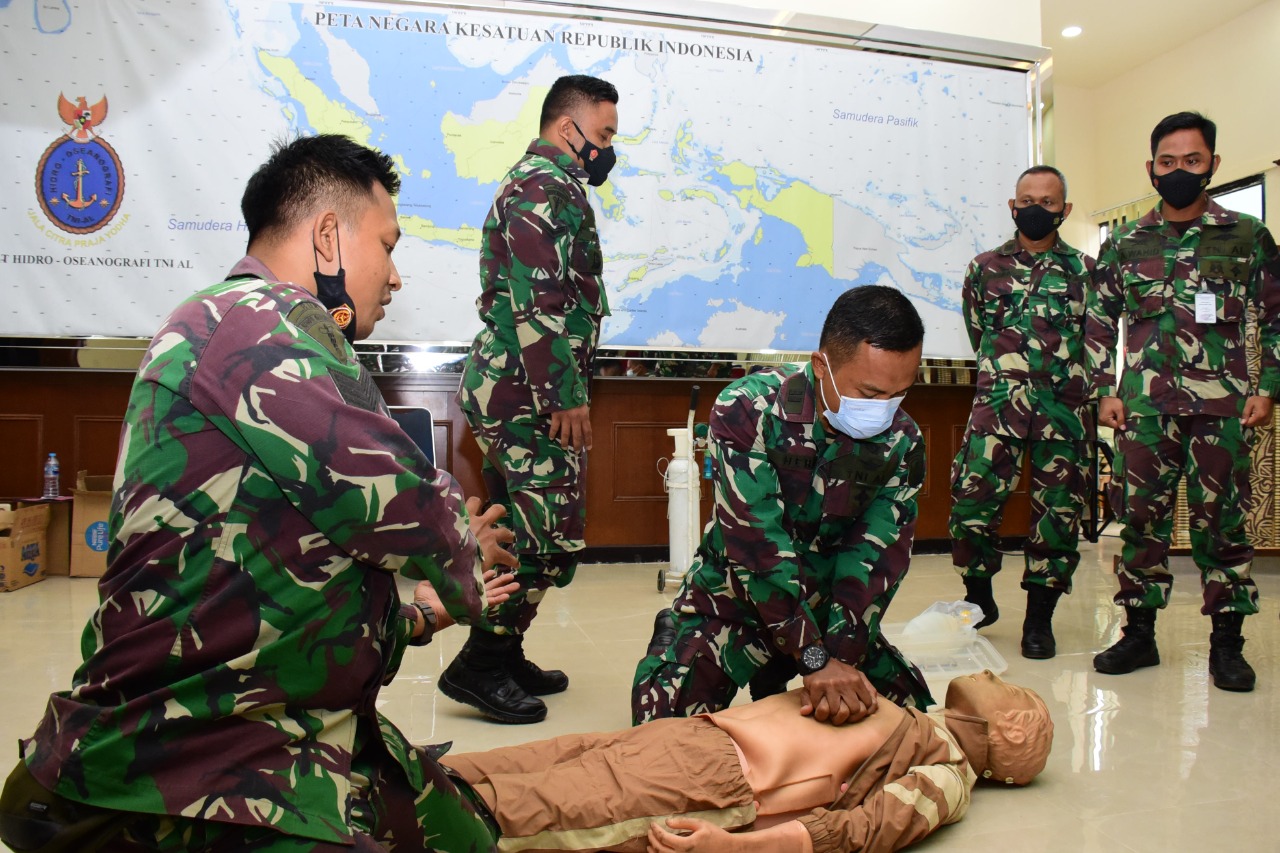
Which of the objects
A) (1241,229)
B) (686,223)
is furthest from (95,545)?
(1241,229)

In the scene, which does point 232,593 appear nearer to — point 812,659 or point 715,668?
point 812,659

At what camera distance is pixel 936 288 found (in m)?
4.96

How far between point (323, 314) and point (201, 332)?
0.13 metres

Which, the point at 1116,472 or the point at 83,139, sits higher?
the point at 83,139

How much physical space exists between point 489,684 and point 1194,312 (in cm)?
239

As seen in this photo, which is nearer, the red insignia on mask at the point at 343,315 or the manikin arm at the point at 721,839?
the red insignia on mask at the point at 343,315

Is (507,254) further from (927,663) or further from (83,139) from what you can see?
(83,139)

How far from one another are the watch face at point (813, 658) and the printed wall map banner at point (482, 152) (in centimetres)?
284

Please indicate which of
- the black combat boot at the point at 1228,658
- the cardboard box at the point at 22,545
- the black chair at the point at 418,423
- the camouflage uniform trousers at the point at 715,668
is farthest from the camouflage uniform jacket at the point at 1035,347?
the cardboard box at the point at 22,545

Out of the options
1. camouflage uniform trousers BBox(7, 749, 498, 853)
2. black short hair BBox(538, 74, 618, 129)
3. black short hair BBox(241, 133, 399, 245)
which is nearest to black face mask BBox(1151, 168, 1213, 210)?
black short hair BBox(538, 74, 618, 129)

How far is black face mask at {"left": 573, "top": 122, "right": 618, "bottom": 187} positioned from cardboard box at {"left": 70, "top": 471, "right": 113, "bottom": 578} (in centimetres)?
271

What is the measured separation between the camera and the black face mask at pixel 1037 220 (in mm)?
3248

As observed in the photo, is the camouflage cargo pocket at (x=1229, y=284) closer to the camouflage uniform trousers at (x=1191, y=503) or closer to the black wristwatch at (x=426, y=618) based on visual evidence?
the camouflage uniform trousers at (x=1191, y=503)

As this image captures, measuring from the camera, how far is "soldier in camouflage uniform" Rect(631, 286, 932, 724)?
1874mm
